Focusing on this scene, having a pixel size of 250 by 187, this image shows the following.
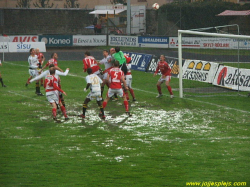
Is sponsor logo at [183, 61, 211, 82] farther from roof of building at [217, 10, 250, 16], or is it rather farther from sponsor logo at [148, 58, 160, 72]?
roof of building at [217, 10, 250, 16]

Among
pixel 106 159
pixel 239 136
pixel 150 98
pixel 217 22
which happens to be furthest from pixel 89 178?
pixel 217 22

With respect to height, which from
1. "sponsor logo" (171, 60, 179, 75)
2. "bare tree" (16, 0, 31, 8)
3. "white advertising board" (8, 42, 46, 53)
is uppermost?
"bare tree" (16, 0, 31, 8)

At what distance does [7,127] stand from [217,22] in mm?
45789

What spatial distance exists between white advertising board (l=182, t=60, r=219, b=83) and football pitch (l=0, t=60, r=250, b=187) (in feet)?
13.0

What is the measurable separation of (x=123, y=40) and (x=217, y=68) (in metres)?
23.3

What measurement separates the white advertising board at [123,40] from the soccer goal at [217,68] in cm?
1906

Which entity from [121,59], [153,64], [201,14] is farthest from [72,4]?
[121,59]

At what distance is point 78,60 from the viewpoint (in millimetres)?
38906

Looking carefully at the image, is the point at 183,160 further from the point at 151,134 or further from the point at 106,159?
the point at 151,134

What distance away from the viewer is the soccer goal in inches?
901

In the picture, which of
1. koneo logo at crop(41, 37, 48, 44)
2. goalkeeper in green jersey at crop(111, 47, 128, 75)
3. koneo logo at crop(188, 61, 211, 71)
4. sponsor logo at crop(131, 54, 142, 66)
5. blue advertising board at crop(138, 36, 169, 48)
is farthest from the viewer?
koneo logo at crop(41, 37, 48, 44)

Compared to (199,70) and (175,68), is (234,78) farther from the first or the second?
(175,68)

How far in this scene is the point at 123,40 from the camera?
47.9 metres

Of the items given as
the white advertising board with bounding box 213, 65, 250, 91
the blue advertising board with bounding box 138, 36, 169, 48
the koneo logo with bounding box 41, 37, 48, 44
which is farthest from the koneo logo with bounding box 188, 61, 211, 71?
the koneo logo with bounding box 41, 37, 48, 44
